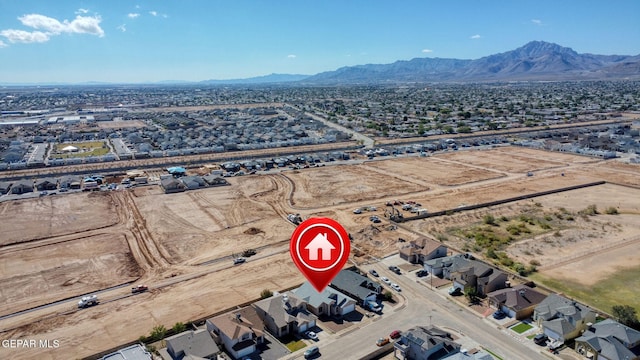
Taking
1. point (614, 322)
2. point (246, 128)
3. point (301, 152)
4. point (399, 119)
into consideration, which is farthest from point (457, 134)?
point (614, 322)

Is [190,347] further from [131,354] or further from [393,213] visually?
[393,213]

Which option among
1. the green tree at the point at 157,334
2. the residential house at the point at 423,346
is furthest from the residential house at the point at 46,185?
the residential house at the point at 423,346

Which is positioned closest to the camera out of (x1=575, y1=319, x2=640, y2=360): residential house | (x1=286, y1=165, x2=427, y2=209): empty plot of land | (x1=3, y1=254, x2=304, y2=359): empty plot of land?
(x1=575, y1=319, x2=640, y2=360): residential house

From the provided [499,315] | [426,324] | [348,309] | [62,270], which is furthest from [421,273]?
[62,270]

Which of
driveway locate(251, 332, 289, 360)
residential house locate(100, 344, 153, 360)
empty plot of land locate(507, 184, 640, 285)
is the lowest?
empty plot of land locate(507, 184, 640, 285)

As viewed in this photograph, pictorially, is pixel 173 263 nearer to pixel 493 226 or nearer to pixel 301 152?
pixel 493 226

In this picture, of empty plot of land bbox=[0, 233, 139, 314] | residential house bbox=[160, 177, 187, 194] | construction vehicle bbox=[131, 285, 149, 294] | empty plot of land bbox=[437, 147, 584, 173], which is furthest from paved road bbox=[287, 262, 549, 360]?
empty plot of land bbox=[437, 147, 584, 173]

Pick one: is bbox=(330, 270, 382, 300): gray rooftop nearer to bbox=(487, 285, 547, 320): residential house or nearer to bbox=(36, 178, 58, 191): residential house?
bbox=(487, 285, 547, 320): residential house

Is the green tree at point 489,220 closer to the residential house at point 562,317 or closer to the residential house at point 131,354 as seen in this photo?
the residential house at point 562,317
